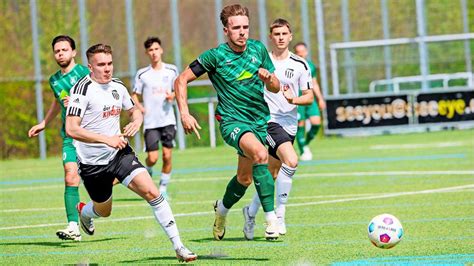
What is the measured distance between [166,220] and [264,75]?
165 centimetres

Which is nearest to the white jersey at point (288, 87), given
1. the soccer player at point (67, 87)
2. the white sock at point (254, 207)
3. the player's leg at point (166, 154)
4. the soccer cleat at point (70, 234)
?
the white sock at point (254, 207)

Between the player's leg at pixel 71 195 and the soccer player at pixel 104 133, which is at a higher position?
the soccer player at pixel 104 133

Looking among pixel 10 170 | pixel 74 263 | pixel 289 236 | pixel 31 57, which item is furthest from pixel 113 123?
pixel 31 57

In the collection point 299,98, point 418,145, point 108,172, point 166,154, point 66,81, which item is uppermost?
point 66,81

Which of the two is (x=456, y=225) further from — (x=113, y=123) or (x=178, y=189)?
(x=178, y=189)

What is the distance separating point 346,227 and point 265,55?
2163 millimetres

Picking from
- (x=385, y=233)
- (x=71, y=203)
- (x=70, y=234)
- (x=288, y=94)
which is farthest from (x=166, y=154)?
(x=385, y=233)

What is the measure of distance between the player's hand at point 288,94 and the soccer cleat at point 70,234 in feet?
8.55

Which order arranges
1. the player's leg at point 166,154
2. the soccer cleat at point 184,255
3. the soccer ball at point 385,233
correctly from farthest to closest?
1. the player's leg at point 166,154
2. the soccer ball at point 385,233
3. the soccer cleat at point 184,255

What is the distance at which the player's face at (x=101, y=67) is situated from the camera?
10.3 meters

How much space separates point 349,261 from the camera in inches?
372

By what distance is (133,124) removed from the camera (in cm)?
1023

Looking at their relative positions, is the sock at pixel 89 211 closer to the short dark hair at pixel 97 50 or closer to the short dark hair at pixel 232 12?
the short dark hair at pixel 97 50

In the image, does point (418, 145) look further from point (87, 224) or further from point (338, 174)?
point (87, 224)
